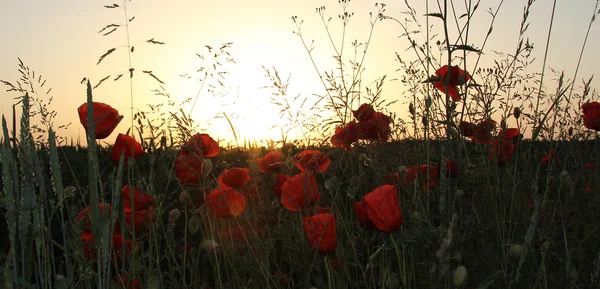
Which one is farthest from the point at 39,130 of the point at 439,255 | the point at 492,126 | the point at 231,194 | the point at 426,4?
the point at 439,255

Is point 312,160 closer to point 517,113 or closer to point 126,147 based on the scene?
point 126,147

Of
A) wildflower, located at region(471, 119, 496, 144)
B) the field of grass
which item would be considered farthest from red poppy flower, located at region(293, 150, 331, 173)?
wildflower, located at region(471, 119, 496, 144)

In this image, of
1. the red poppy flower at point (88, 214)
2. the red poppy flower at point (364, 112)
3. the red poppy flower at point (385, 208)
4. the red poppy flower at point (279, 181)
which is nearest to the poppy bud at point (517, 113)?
the red poppy flower at point (364, 112)

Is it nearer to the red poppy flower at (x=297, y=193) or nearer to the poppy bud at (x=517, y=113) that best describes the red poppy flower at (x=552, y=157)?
the poppy bud at (x=517, y=113)

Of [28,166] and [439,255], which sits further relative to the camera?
[28,166]

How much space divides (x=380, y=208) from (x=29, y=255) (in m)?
0.75

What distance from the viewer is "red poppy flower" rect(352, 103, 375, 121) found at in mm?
2103

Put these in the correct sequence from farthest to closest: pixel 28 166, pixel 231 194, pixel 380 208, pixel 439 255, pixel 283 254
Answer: pixel 283 254, pixel 231 194, pixel 380 208, pixel 28 166, pixel 439 255

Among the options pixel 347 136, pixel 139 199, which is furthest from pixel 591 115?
pixel 139 199

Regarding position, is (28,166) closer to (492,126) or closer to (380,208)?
(380,208)

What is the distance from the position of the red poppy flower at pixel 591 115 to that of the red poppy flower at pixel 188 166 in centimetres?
189

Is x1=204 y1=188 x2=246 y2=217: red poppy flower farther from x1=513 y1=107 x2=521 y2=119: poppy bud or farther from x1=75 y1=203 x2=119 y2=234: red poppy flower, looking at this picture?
x1=513 y1=107 x2=521 y2=119: poppy bud

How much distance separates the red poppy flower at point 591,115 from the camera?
2.64m

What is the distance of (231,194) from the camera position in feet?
5.61
